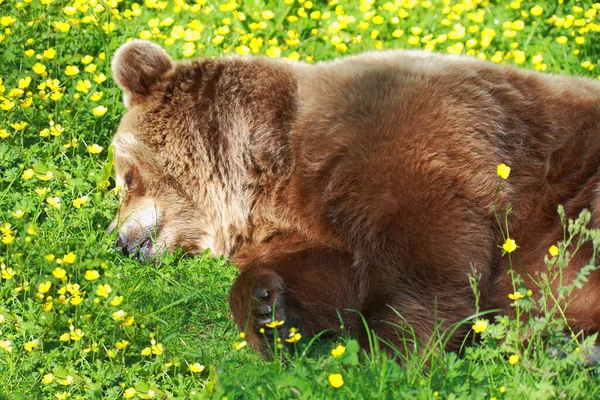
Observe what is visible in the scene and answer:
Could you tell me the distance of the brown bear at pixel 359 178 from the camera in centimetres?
442

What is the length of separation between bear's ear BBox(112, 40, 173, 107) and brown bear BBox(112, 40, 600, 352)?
0.03 feet

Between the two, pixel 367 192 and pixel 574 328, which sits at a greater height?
pixel 367 192

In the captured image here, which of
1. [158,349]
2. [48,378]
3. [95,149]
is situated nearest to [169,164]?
[95,149]

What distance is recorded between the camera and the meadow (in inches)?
146

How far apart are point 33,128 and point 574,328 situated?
12.0 ft

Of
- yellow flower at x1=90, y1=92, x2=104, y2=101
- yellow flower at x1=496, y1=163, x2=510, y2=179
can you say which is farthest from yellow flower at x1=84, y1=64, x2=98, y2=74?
yellow flower at x1=496, y1=163, x2=510, y2=179

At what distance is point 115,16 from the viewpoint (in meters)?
7.02

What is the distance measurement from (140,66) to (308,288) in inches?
66.7

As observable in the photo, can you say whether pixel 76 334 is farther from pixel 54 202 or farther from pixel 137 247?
pixel 54 202

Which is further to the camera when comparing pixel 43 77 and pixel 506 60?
pixel 506 60

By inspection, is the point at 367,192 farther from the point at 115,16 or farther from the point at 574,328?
the point at 115,16

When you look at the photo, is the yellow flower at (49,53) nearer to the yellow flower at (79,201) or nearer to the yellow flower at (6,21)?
the yellow flower at (6,21)

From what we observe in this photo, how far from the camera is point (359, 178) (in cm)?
450

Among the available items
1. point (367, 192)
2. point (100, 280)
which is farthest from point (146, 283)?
point (367, 192)
